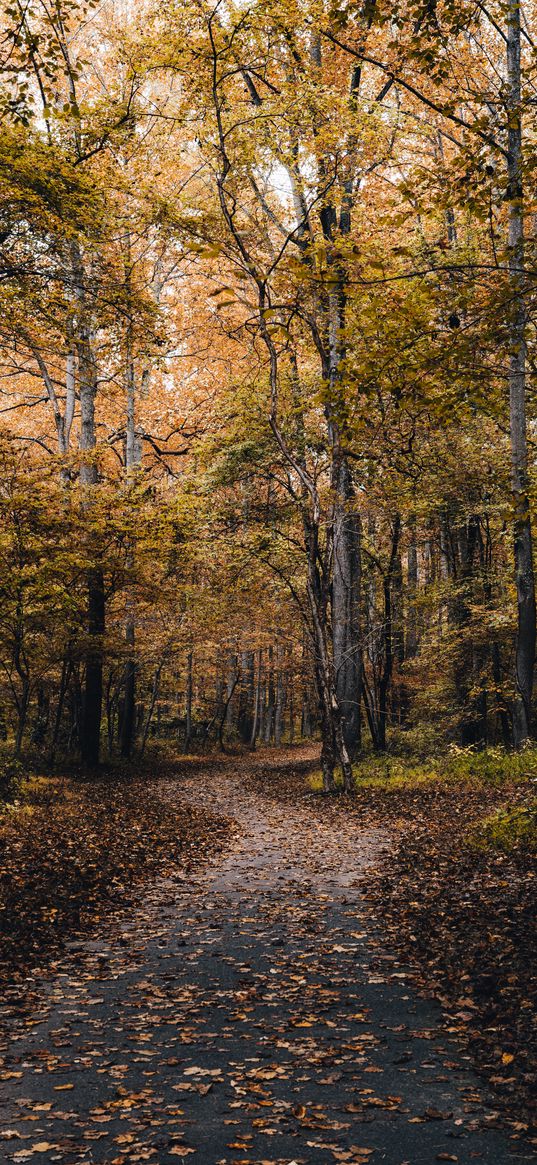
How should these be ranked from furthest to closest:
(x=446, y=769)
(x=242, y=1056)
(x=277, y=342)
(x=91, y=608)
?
1. (x=91, y=608)
2. (x=446, y=769)
3. (x=277, y=342)
4. (x=242, y=1056)

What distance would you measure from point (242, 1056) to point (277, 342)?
5.15 metres

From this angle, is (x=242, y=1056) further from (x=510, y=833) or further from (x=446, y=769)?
(x=446, y=769)

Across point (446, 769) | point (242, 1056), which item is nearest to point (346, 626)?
point (446, 769)

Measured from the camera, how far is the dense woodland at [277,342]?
614cm

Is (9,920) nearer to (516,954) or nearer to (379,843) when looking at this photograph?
(516,954)

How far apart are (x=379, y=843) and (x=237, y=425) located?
10.2m

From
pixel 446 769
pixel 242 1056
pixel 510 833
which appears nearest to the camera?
pixel 242 1056

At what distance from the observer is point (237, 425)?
55.7 feet

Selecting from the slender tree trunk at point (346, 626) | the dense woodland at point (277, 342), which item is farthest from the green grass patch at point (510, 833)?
the slender tree trunk at point (346, 626)

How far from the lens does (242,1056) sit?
4.44 meters

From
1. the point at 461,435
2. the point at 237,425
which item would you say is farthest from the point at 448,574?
the point at 237,425

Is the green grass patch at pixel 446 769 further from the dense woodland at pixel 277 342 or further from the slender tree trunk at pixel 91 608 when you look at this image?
the slender tree trunk at pixel 91 608

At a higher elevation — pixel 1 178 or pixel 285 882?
pixel 1 178

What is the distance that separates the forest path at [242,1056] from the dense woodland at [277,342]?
4.24 metres
